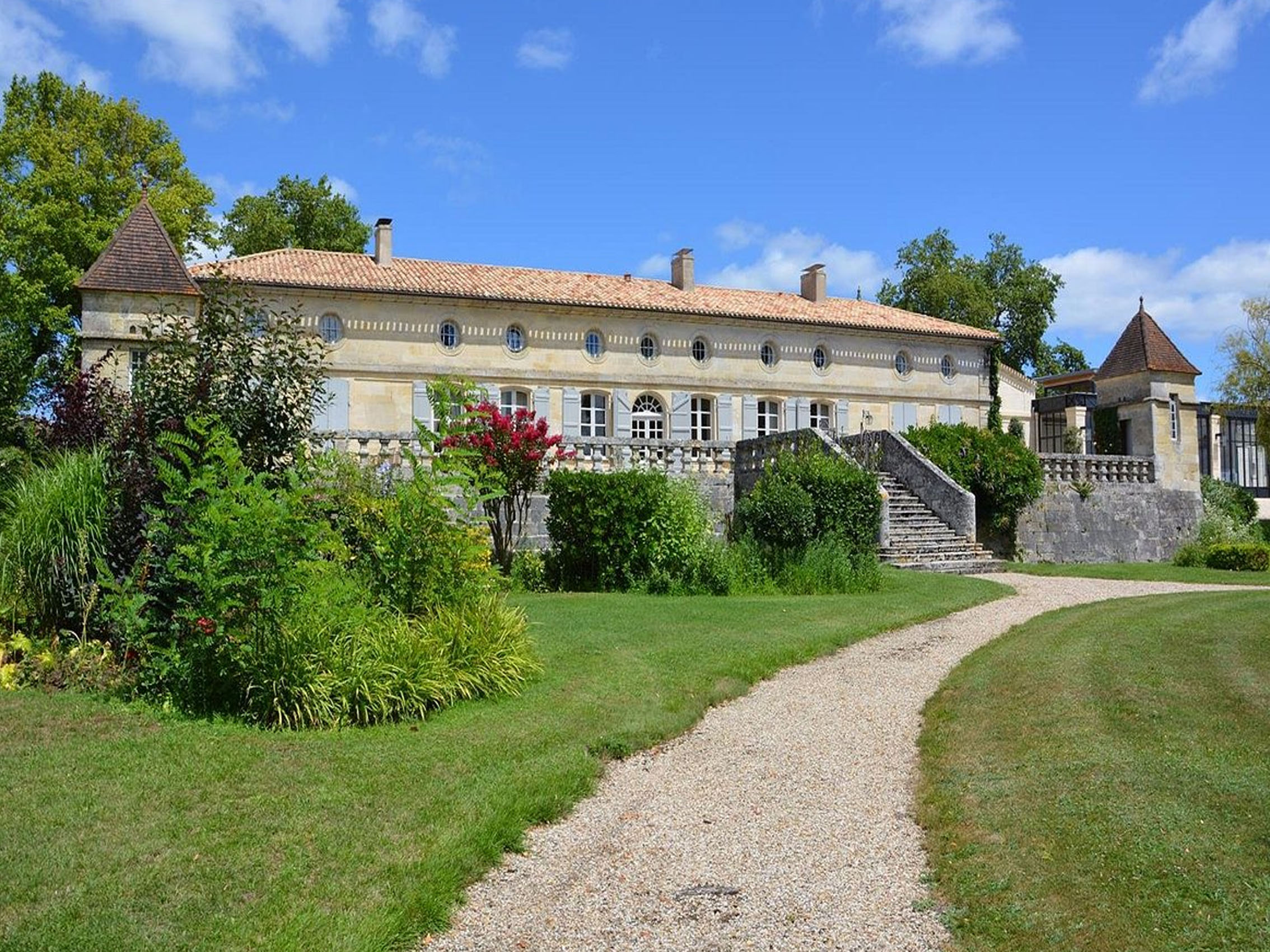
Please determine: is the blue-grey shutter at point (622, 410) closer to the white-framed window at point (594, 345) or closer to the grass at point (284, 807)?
the white-framed window at point (594, 345)

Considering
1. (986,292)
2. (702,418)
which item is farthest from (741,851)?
(986,292)

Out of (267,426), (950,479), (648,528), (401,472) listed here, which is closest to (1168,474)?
(950,479)

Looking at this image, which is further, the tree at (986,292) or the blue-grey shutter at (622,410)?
the tree at (986,292)

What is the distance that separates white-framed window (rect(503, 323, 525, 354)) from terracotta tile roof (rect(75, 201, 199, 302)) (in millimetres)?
8205

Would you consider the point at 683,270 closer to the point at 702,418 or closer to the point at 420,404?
the point at 702,418

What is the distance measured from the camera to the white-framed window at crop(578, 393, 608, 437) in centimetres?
3073

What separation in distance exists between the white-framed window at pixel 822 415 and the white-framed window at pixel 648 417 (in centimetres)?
498

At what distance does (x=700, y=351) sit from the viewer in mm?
31672

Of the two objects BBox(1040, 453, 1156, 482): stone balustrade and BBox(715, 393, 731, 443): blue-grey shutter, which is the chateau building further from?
BBox(1040, 453, 1156, 482): stone balustrade

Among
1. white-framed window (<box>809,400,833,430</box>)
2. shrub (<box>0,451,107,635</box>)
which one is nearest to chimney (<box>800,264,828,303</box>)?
white-framed window (<box>809,400,833,430</box>)

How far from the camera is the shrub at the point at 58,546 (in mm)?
8367

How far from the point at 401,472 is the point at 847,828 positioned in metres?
14.0

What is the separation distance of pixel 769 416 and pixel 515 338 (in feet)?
27.2

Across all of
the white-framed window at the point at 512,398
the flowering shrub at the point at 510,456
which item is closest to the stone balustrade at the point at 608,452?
the flowering shrub at the point at 510,456
